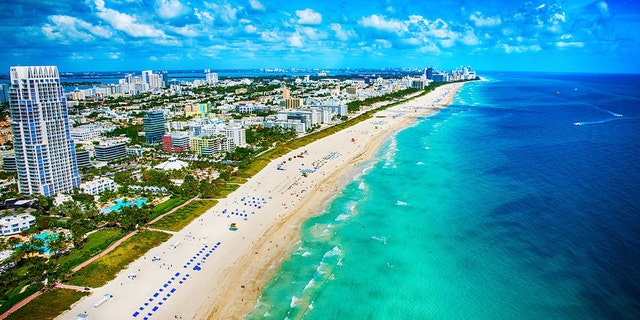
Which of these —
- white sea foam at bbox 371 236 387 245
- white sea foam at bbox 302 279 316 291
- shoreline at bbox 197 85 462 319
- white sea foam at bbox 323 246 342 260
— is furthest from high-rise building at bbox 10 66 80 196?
white sea foam at bbox 371 236 387 245

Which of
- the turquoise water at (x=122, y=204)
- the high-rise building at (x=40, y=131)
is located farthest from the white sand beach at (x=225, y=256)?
the high-rise building at (x=40, y=131)

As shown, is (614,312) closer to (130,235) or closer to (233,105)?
(130,235)

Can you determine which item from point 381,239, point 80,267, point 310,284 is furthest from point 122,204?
point 381,239

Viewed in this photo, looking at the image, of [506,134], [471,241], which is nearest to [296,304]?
[471,241]

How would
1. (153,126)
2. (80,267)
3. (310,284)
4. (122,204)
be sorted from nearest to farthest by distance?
(310,284)
(80,267)
(122,204)
(153,126)

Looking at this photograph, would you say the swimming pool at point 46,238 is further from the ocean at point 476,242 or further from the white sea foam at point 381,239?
the white sea foam at point 381,239

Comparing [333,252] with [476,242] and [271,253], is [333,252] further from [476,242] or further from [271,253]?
[476,242]
